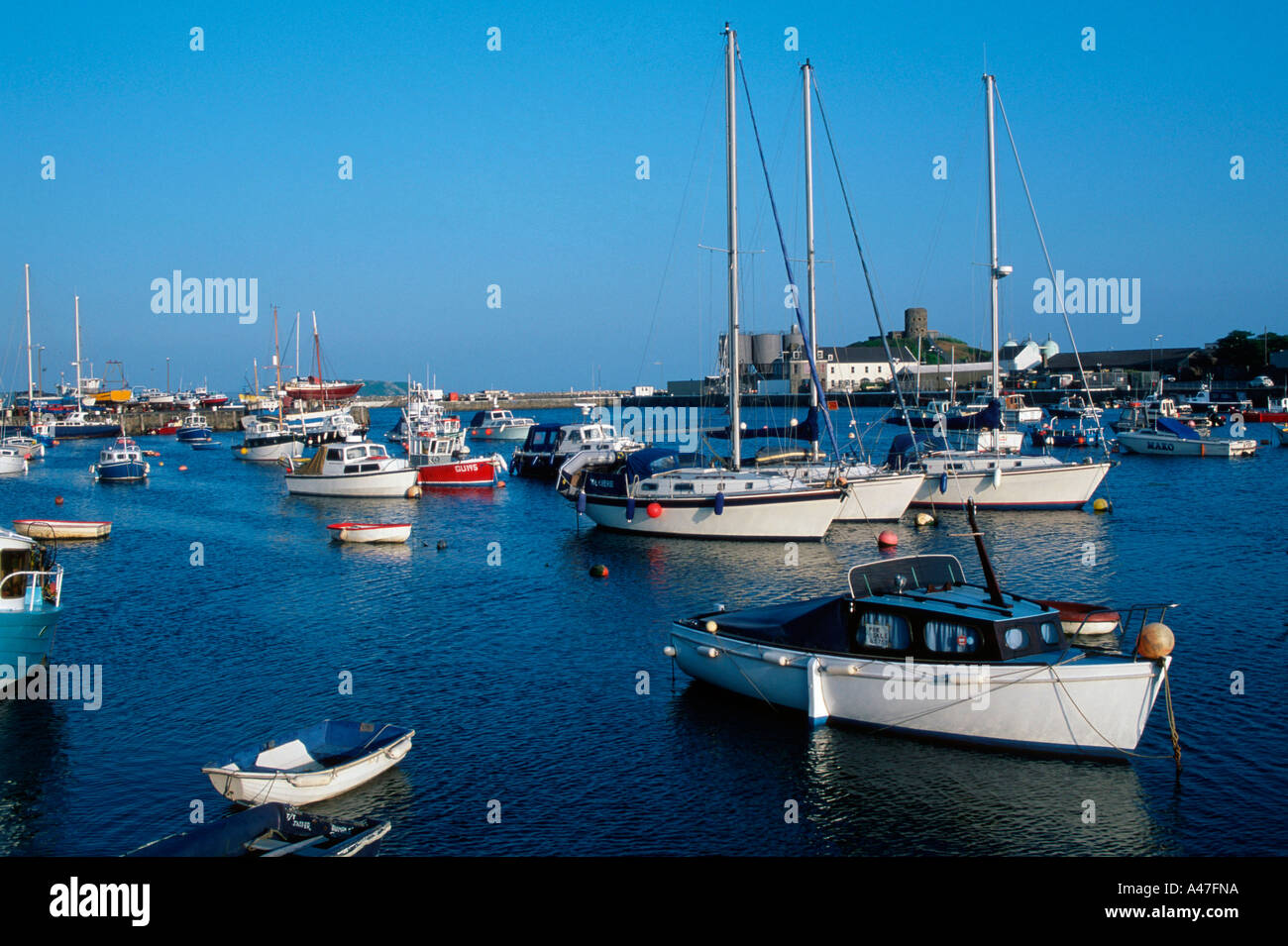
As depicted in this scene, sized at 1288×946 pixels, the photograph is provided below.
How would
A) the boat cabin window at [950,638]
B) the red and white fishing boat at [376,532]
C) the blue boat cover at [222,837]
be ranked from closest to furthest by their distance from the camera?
the blue boat cover at [222,837] → the boat cabin window at [950,638] → the red and white fishing boat at [376,532]

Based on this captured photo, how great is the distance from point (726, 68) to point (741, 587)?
22.8m

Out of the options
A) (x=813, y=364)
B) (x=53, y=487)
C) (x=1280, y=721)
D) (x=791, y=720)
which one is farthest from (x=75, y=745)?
(x=53, y=487)

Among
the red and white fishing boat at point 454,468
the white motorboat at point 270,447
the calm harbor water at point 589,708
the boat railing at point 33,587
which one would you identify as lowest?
the calm harbor water at point 589,708

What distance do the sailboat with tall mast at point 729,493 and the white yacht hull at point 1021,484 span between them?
32.2ft

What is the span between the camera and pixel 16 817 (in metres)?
16.5

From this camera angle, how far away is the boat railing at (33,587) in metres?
21.0

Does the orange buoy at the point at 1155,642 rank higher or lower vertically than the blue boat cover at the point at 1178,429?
lower

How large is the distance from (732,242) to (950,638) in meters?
26.3

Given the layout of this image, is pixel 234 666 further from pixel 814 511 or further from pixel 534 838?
pixel 814 511

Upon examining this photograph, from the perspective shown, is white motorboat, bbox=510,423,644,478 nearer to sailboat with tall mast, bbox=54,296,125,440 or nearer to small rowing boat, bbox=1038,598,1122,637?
small rowing boat, bbox=1038,598,1122,637

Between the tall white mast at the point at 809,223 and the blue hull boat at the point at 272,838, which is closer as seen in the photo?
the blue hull boat at the point at 272,838

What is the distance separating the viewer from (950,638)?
59.1 ft

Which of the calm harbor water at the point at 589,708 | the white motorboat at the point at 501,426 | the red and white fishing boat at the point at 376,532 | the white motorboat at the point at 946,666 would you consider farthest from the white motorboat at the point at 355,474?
the white motorboat at the point at 501,426

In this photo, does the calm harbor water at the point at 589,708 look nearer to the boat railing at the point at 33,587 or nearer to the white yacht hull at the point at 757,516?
the white yacht hull at the point at 757,516
